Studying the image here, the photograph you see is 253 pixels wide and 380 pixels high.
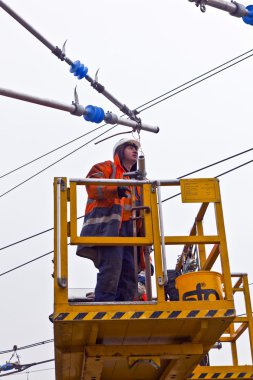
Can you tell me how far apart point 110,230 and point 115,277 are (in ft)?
1.52

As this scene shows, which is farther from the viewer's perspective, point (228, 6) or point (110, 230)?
point (110, 230)

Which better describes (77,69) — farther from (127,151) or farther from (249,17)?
(249,17)

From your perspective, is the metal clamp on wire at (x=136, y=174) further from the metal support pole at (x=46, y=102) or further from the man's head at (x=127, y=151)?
the metal support pole at (x=46, y=102)

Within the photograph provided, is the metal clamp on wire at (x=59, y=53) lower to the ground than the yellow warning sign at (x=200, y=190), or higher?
higher

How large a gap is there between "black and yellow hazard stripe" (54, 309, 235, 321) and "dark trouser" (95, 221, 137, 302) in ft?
2.27

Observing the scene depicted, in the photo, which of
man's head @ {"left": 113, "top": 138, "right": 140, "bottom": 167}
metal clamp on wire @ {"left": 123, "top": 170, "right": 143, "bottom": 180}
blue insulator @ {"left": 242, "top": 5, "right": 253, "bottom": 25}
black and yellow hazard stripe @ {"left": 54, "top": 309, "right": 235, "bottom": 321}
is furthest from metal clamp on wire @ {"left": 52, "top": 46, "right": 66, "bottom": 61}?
black and yellow hazard stripe @ {"left": 54, "top": 309, "right": 235, "bottom": 321}

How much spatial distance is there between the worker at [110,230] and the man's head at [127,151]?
1.07ft

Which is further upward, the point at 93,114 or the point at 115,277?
the point at 93,114

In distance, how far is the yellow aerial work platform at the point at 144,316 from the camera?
5449mm

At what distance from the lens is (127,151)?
7.05m

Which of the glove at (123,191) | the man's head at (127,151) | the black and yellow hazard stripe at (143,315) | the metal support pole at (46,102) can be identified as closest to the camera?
the black and yellow hazard stripe at (143,315)

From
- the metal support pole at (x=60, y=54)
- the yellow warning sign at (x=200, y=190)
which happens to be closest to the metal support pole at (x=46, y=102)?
the metal support pole at (x=60, y=54)

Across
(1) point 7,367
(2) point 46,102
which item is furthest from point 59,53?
(1) point 7,367

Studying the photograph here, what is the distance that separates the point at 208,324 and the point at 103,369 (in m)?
1.25
